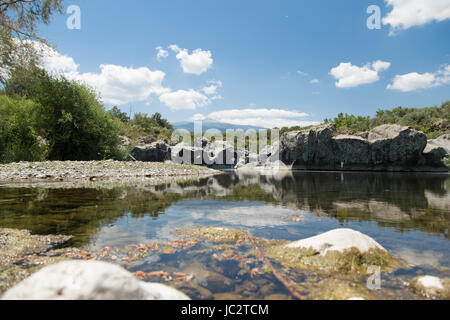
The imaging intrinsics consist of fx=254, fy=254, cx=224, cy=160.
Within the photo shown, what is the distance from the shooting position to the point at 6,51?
43.5 ft

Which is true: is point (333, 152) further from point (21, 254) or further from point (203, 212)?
point (21, 254)

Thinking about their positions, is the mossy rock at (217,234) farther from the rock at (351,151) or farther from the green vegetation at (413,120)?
the green vegetation at (413,120)

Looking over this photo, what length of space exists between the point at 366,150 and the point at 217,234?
4848 cm

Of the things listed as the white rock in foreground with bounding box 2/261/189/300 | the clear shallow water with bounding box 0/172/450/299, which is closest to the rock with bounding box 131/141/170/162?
the clear shallow water with bounding box 0/172/450/299

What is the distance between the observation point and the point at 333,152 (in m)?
50.3

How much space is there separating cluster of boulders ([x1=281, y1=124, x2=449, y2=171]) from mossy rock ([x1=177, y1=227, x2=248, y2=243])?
47.3m

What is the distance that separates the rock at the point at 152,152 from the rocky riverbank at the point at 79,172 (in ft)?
65.1

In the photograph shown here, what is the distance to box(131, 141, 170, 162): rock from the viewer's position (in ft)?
166

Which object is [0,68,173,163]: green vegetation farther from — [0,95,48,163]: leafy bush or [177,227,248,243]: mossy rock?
[177,227,248,243]: mossy rock

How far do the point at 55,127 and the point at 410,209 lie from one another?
34.7m

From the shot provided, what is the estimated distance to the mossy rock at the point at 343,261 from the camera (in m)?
4.75

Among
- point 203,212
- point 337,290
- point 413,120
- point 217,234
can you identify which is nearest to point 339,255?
point 337,290
